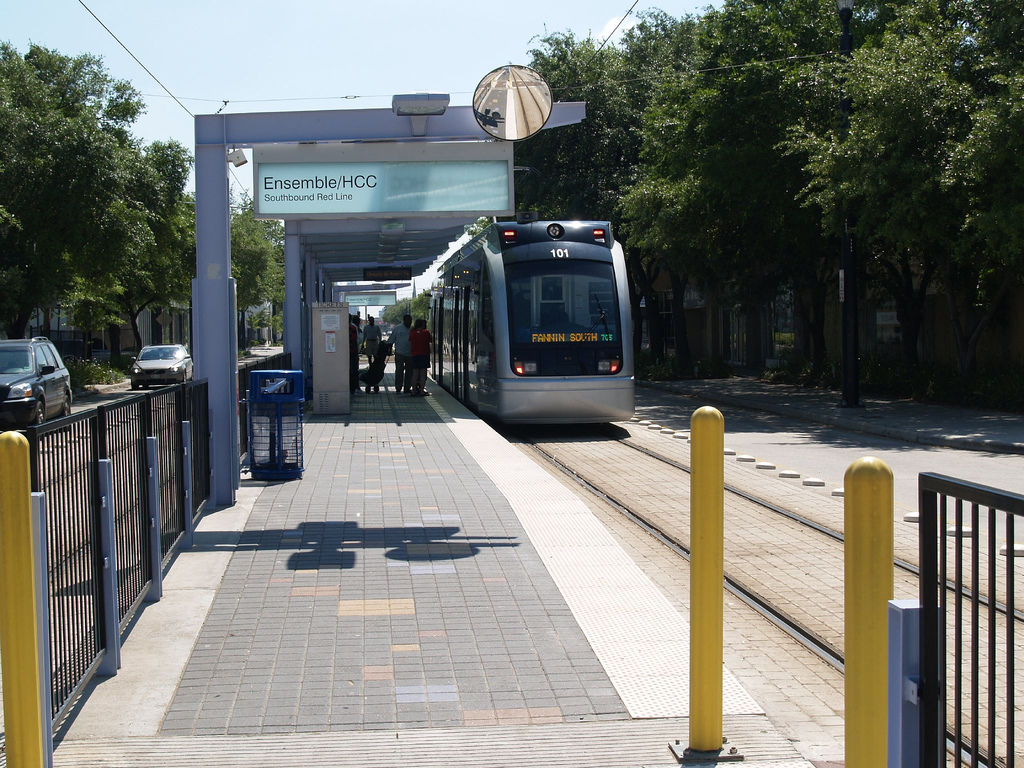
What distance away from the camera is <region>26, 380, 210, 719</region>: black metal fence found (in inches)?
168

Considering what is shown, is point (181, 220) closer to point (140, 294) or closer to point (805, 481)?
point (140, 294)

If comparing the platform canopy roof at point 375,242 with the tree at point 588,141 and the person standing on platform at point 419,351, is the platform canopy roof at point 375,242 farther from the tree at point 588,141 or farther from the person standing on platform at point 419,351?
the tree at point 588,141

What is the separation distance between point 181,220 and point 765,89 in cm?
2511

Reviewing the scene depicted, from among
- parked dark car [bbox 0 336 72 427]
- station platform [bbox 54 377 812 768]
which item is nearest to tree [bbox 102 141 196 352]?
parked dark car [bbox 0 336 72 427]

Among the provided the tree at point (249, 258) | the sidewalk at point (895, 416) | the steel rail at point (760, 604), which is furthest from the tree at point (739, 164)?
the tree at point (249, 258)

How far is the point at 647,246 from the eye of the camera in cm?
2738

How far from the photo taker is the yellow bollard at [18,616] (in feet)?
11.4

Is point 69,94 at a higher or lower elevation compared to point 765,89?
higher

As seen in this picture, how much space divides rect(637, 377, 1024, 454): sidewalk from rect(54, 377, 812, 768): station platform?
351 inches

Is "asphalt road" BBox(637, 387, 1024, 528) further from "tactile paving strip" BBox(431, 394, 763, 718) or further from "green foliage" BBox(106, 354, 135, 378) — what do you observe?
"green foliage" BBox(106, 354, 135, 378)

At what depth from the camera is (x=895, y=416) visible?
63.2 feet

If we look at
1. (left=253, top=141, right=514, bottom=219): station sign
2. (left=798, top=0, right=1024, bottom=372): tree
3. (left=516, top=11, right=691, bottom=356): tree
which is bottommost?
(left=253, top=141, right=514, bottom=219): station sign

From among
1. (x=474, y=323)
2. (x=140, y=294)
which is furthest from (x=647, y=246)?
(x=140, y=294)

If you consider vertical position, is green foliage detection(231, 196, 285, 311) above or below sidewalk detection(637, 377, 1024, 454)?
above
